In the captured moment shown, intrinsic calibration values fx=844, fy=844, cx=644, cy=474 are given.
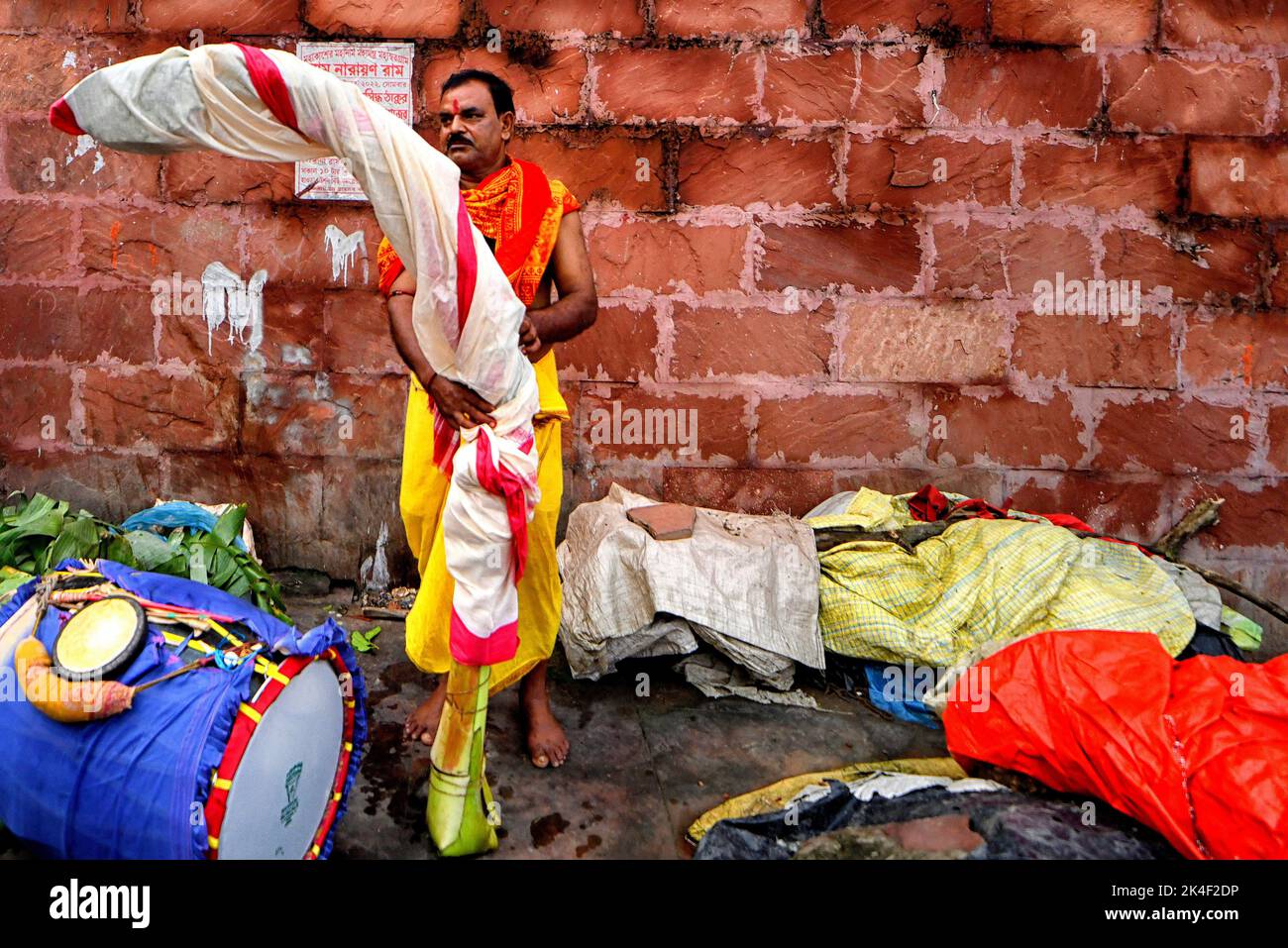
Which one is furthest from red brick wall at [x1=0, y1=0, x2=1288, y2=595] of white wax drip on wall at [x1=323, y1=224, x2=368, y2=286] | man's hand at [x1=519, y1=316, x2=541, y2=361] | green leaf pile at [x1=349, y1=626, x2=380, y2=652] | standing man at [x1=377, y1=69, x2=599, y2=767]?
man's hand at [x1=519, y1=316, x2=541, y2=361]

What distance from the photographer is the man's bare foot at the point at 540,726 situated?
2479 millimetres

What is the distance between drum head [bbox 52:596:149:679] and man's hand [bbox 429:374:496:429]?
760mm

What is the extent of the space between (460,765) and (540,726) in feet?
1.99

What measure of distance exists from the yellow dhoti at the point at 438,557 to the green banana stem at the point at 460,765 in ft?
1.44

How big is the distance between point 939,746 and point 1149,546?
156 cm

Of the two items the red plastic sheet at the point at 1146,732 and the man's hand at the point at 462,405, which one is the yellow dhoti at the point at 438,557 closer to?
the man's hand at the point at 462,405

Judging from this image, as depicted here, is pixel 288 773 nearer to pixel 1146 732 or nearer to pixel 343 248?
pixel 1146 732

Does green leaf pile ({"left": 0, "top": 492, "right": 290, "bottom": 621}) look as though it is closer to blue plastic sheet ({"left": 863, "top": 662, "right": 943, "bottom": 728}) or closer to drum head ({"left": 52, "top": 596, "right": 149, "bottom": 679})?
drum head ({"left": 52, "top": 596, "right": 149, "bottom": 679})

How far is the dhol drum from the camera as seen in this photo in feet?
5.14

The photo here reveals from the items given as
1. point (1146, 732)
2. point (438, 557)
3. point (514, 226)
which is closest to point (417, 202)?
point (514, 226)

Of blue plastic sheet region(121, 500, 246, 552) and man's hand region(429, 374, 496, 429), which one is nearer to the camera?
man's hand region(429, 374, 496, 429)

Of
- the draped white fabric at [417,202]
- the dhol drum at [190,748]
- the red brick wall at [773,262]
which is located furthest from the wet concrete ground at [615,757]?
the red brick wall at [773,262]

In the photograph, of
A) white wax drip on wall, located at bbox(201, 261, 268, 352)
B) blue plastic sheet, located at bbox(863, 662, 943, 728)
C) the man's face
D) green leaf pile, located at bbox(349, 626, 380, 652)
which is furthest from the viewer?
white wax drip on wall, located at bbox(201, 261, 268, 352)

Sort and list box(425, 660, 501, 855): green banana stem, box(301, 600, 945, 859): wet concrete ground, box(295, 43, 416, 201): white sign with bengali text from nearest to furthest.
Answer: box(425, 660, 501, 855): green banana stem, box(301, 600, 945, 859): wet concrete ground, box(295, 43, 416, 201): white sign with bengali text
